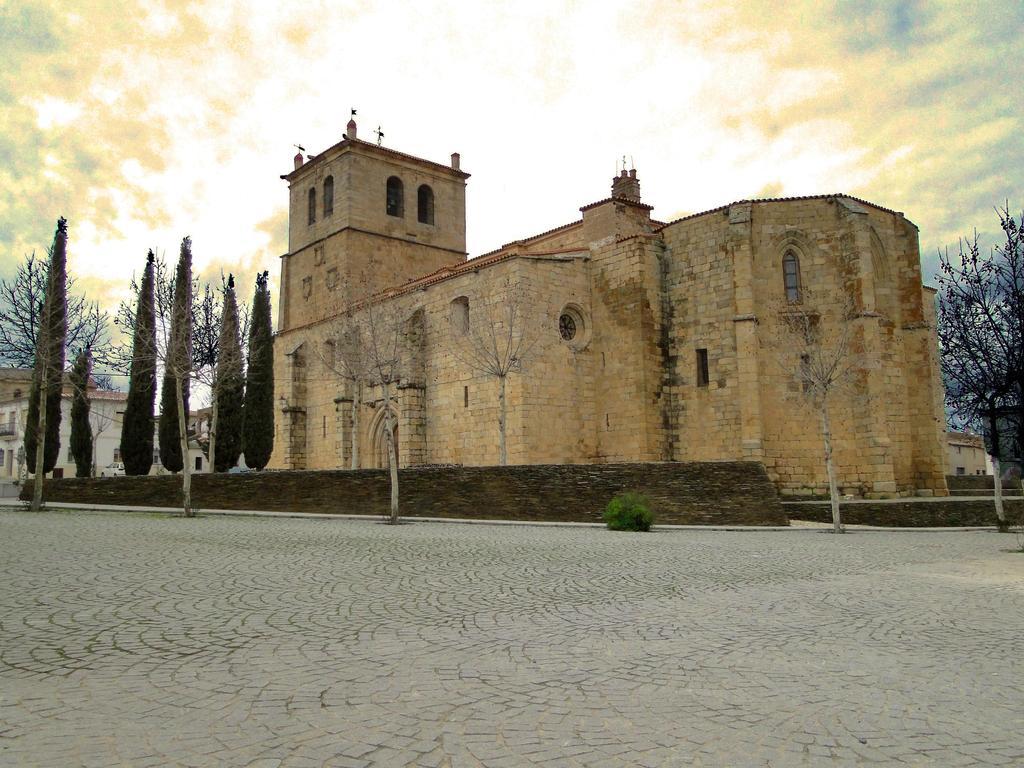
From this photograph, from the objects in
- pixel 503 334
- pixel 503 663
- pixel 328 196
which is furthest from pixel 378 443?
pixel 503 663

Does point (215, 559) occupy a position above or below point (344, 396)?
below

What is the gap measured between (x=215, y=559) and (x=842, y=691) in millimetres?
8164

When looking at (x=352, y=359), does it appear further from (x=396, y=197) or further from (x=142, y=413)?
(x=396, y=197)

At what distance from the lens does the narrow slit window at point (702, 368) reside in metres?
24.4

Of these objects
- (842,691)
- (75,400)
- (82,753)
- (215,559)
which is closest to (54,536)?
(215,559)

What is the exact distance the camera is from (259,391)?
1328 inches

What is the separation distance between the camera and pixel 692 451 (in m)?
24.2

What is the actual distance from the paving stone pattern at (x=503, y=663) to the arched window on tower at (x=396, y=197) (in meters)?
31.8

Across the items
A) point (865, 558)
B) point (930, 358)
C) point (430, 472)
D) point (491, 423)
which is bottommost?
point (865, 558)

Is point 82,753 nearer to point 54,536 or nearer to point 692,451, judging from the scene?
point 54,536

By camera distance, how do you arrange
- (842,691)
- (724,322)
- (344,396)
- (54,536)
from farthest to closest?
(344,396), (724,322), (54,536), (842,691)

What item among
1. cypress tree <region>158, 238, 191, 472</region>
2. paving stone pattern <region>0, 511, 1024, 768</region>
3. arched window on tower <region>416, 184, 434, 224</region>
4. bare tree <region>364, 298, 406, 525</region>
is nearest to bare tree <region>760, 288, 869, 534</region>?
bare tree <region>364, 298, 406, 525</region>

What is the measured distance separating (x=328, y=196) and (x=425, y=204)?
5.22 meters

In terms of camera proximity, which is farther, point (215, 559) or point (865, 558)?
point (865, 558)
